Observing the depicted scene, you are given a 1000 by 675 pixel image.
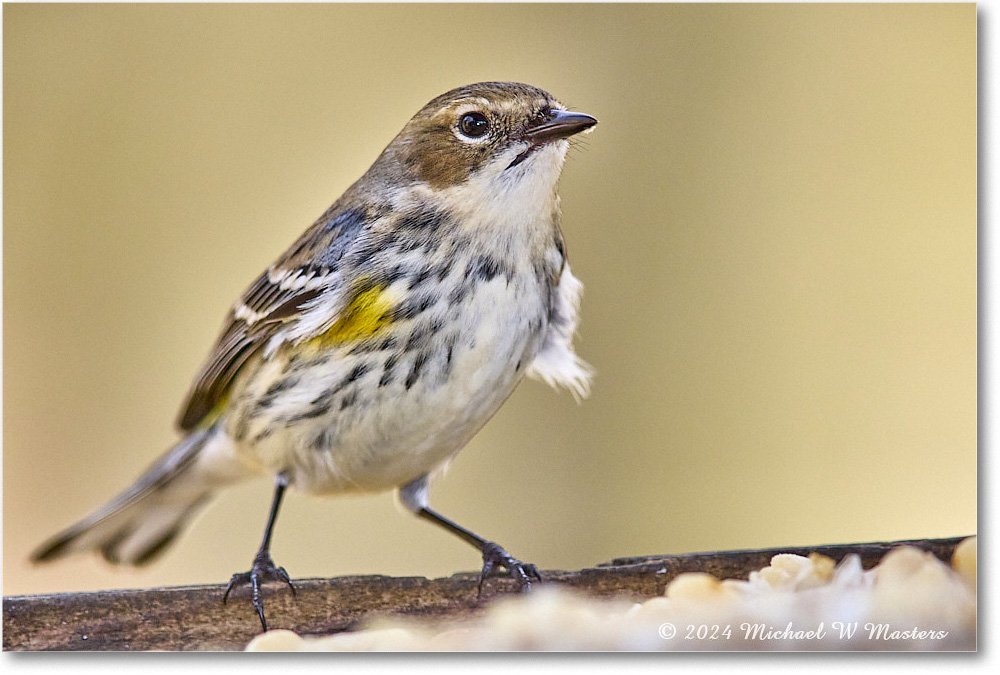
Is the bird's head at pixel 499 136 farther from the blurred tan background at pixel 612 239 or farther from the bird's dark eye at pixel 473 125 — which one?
the blurred tan background at pixel 612 239

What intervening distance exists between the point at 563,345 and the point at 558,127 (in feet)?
1.46

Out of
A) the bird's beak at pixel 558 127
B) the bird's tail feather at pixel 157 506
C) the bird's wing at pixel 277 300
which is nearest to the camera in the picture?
the bird's beak at pixel 558 127

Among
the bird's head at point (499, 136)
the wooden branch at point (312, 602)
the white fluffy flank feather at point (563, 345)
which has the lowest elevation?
the wooden branch at point (312, 602)

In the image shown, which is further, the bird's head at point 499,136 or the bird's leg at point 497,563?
the bird's leg at point 497,563

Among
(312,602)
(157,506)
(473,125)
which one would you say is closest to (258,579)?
(312,602)

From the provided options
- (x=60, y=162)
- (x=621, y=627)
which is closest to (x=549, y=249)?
(x=621, y=627)

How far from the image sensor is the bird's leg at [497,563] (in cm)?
183

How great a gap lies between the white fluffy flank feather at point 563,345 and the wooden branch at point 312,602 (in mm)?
377

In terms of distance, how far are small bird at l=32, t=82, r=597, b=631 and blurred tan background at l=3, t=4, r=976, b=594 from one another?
14 centimetres

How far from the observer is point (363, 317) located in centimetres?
171

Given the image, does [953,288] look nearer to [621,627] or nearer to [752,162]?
[752,162]

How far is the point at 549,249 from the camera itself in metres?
1.82

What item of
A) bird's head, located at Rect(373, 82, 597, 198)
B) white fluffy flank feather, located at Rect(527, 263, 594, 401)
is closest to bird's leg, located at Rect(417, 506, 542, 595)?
white fluffy flank feather, located at Rect(527, 263, 594, 401)

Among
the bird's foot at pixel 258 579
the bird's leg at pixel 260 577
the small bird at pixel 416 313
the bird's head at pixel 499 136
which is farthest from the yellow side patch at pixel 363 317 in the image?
→ the bird's foot at pixel 258 579
